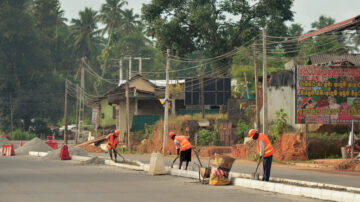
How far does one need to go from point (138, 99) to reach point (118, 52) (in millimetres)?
38438

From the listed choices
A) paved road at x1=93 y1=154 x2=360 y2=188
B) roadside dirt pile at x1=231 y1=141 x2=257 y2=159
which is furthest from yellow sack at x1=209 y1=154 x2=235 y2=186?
roadside dirt pile at x1=231 y1=141 x2=257 y2=159

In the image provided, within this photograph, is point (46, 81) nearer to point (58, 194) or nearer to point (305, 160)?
point (305, 160)

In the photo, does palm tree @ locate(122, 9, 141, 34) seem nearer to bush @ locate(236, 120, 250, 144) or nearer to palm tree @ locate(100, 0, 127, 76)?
palm tree @ locate(100, 0, 127, 76)

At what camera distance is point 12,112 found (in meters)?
84.8

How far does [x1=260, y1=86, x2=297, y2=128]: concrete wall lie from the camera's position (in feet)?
116

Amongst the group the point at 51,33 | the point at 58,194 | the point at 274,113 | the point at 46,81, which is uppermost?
the point at 51,33

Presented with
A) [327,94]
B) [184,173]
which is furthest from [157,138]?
[184,173]

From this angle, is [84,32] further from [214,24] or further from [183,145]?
[183,145]

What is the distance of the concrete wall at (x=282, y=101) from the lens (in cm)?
3528

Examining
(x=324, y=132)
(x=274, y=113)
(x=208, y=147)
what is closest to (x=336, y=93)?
(x=324, y=132)

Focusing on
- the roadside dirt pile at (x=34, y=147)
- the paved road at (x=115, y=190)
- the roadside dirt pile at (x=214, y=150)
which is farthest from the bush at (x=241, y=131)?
A: the paved road at (x=115, y=190)

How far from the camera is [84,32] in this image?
97.1 metres

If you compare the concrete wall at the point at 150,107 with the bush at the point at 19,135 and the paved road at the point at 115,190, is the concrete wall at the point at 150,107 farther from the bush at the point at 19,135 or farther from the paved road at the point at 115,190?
the paved road at the point at 115,190

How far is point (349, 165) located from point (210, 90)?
2850 centimetres
